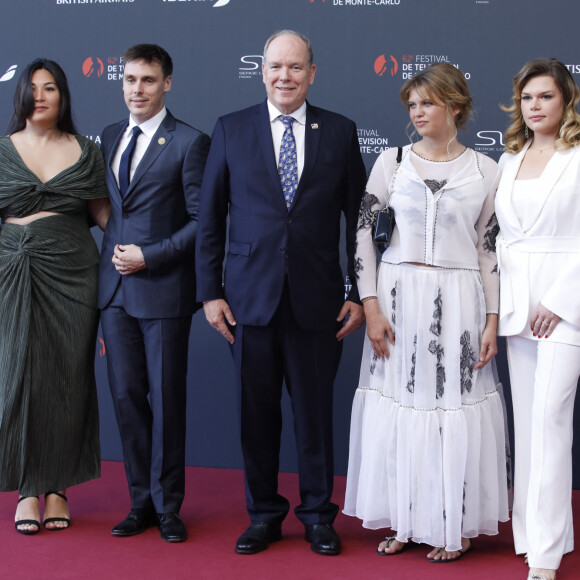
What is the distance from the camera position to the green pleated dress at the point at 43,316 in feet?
10.7

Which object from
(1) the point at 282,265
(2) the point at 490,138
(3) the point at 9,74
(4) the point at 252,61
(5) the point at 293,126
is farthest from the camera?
(3) the point at 9,74

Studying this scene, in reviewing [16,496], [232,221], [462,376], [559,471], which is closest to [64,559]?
[16,496]

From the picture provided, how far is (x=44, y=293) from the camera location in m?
3.28

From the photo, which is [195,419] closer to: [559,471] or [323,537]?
[323,537]

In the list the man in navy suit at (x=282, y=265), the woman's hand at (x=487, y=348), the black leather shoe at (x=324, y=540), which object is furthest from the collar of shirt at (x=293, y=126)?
the black leather shoe at (x=324, y=540)

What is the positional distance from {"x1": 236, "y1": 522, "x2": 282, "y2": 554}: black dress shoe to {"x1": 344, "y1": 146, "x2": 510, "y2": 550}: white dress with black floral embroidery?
38cm

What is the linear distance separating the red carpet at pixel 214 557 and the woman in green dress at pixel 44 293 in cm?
19

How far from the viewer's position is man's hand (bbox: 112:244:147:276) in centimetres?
313

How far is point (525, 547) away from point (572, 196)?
127 centimetres

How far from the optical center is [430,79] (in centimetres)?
287

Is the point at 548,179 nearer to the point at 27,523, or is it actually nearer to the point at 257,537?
the point at 257,537

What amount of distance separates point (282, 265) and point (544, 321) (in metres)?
0.92

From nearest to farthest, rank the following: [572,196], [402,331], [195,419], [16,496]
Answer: [572,196] → [402,331] → [16,496] → [195,419]

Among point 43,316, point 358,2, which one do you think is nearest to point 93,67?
point 358,2
